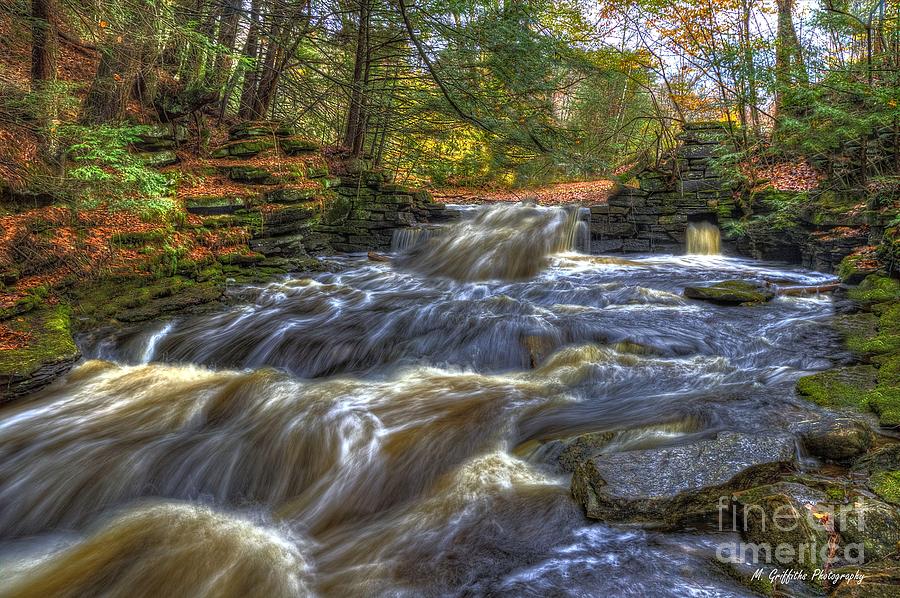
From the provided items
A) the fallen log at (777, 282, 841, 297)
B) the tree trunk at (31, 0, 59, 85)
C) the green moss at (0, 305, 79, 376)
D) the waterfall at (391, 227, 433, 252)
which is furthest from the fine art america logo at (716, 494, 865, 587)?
the waterfall at (391, 227, 433, 252)

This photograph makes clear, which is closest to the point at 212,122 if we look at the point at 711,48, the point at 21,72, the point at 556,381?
the point at 21,72

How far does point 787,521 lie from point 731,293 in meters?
5.56

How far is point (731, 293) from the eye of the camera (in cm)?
704

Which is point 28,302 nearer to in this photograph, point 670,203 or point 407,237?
point 407,237

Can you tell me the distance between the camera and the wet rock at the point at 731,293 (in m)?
6.96

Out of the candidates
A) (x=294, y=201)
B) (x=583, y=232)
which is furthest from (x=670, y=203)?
(x=294, y=201)

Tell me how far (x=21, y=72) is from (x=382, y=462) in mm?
9516

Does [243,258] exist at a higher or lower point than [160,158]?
lower

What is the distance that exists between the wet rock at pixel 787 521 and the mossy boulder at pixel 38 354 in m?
6.20

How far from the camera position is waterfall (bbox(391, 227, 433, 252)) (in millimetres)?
11797

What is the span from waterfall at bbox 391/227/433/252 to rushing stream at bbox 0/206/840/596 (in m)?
4.31

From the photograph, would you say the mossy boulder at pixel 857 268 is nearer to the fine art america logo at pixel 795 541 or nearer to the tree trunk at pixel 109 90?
the fine art america logo at pixel 795 541

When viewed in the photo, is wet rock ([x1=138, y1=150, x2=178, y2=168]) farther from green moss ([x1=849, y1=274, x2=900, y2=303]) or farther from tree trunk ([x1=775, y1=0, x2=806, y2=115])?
green moss ([x1=849, y1=274, x2=900, y2=303])

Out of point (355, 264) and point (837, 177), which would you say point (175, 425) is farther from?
point (837, 177)
